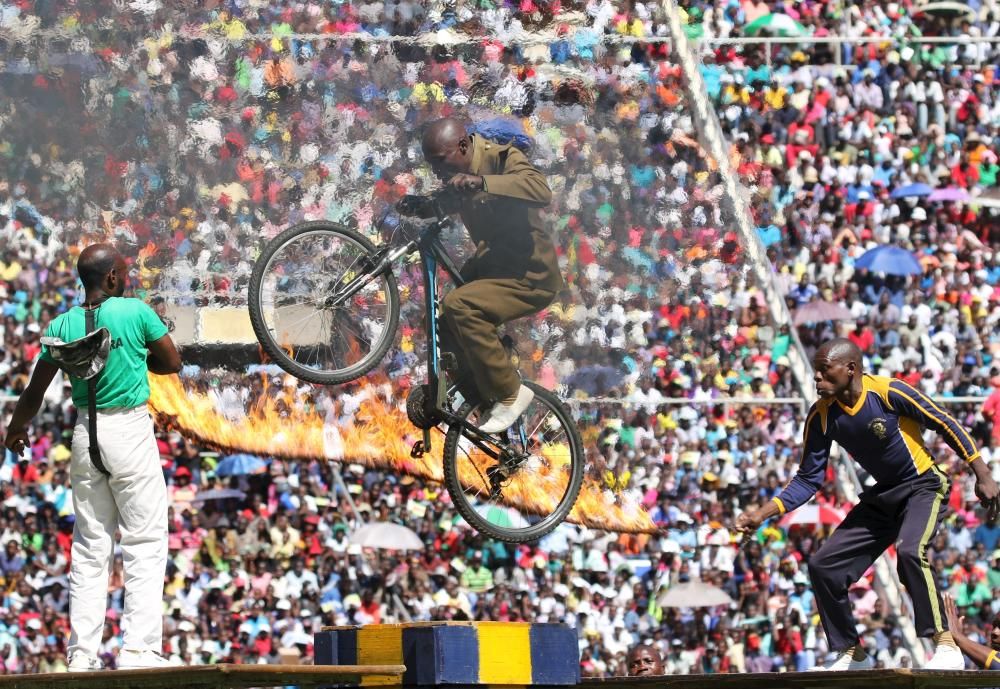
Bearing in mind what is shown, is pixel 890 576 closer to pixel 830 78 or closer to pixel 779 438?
pixel 779 438

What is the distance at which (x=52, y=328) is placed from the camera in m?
6.65

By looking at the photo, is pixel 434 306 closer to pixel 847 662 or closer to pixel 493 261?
pixel 493 261

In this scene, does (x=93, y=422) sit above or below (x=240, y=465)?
below

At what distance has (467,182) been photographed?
850cm

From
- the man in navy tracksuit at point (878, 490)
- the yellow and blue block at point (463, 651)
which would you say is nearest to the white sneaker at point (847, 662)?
the man in navy tracksuit at point (878, 490)

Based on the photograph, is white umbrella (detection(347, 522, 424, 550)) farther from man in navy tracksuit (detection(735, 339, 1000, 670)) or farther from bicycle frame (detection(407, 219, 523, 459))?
man in navy tracksuit (detection(735, 339, 1000, 670))

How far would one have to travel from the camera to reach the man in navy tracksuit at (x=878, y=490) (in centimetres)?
711

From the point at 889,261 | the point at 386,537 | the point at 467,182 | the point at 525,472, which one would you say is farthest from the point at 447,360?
the point at 889,261

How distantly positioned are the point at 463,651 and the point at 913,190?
12842mm

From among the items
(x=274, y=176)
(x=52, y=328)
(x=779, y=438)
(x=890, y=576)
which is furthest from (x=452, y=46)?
(x=52, y=328)

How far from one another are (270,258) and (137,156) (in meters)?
3.40

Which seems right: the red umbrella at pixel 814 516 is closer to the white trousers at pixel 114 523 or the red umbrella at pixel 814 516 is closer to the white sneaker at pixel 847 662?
the white sneaker at pixel 847 662

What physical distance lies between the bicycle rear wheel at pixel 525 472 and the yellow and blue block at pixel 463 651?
8.57ft

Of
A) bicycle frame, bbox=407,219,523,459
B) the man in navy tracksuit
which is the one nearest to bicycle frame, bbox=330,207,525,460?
bicycle frame, bbox=407,219,523,459
